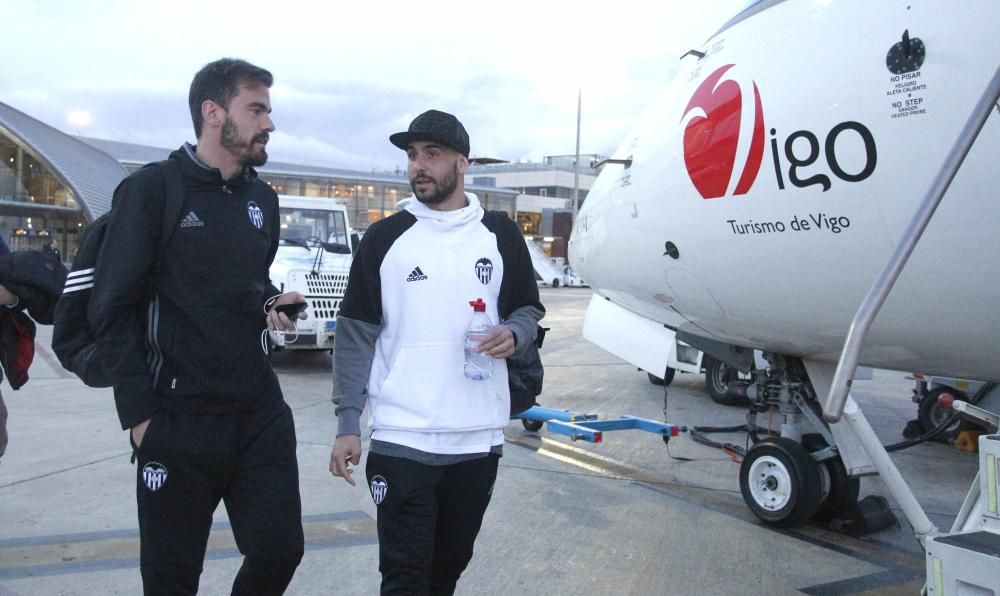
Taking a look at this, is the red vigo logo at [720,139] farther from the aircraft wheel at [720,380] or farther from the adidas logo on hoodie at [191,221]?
the aircraft wheel at [720,380]

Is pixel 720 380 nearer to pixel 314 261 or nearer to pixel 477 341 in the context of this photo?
pixel 314 261

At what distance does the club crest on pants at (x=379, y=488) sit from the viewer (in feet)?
8.29

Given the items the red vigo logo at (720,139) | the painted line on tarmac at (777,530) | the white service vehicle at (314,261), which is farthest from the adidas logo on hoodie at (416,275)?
the white service vehicle at (314,261)

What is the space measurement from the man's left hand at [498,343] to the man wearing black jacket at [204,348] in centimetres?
68

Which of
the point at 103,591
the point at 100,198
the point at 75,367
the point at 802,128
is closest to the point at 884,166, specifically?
the point at 802,128

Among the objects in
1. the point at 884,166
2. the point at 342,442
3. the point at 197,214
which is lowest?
the point at 342,442

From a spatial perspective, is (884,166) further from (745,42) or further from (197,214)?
(197,214)

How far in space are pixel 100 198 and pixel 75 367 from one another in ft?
169

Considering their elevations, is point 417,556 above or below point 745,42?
below

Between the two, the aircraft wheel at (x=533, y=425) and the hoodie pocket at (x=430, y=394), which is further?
the aircraft wheel at (x=533, y=425)

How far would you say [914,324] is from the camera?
12.2ft

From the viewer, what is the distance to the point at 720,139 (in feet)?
14.2

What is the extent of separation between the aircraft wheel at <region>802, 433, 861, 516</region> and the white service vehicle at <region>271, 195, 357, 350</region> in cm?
720

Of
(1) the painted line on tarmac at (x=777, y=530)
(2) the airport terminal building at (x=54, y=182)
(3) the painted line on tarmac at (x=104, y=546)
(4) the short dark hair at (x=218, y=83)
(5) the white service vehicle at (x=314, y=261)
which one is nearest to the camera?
(4) the short dark hair at (x=218, y=83)
